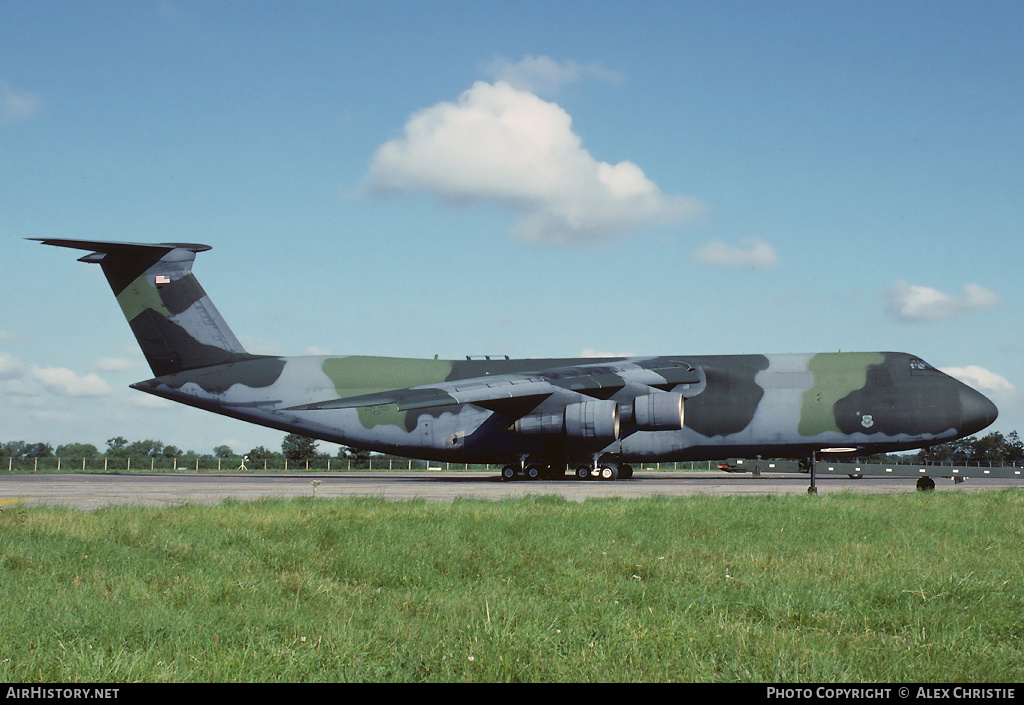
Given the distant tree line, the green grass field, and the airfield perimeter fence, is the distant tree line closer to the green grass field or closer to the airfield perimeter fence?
the airfield perimeter fence

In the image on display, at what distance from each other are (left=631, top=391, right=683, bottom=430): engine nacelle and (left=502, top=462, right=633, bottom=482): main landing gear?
8.18 ft

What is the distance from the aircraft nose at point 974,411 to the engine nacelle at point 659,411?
1006cm

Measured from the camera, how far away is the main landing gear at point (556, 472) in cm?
3098

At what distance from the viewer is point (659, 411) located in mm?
29094

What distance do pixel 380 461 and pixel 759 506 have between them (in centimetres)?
6445

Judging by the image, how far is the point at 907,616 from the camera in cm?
578

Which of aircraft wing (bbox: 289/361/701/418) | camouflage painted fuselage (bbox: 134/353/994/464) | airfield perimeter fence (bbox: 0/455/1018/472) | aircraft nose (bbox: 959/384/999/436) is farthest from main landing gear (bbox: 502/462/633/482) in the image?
airfield perimeter fence (bbox: 0/455/1018/472)

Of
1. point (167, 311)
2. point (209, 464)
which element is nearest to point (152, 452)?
point (209, 464)

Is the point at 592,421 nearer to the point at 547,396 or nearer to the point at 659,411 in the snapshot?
the point at 547,396

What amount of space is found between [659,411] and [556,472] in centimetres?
516

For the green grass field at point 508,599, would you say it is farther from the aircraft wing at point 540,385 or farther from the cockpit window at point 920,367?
the cockpit window at point 920,367

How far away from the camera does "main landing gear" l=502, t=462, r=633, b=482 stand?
102ft

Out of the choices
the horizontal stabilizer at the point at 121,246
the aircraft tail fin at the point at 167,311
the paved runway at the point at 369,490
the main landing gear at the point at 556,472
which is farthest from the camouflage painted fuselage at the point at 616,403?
the horizontal stabilizer at the point at 121,246
